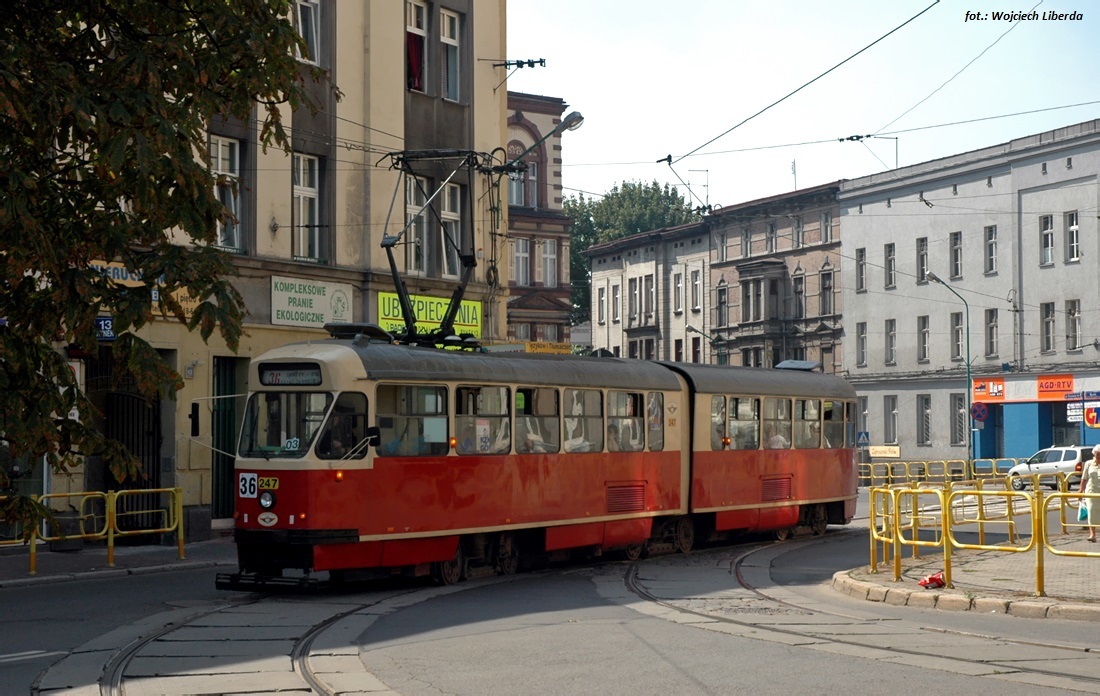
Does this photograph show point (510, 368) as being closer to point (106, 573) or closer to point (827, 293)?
point (106, 573)

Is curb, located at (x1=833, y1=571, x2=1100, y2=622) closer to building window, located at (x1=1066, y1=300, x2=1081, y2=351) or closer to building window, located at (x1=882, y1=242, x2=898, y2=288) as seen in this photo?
building window, located at (x1=1066, y1=300, x2=1081, y2=351)

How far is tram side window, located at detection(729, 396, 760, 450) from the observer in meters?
23.4

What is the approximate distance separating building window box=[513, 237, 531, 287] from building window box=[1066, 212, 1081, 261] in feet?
74.3

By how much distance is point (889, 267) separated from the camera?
205 feet

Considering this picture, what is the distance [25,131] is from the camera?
6.84m

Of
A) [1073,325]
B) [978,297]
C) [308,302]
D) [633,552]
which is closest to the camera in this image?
[633,552]

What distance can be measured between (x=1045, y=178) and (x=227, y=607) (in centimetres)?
4686

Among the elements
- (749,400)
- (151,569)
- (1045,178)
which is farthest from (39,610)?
(1045,178)

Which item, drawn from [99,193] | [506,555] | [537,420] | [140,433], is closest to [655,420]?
[537,420]

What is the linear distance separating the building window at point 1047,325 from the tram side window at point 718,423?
36285 millimetres

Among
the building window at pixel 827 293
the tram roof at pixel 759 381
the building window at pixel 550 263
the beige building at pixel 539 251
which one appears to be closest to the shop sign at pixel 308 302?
the tram roof at pixel 759 381

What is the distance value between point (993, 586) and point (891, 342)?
4899 cm

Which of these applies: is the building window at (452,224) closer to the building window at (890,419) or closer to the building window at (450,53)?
the building window at (450,53)

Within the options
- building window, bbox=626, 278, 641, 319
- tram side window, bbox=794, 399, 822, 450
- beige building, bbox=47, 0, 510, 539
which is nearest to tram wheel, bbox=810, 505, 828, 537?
tram side window, bbox=794, 399, 822, 450
